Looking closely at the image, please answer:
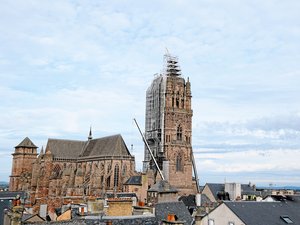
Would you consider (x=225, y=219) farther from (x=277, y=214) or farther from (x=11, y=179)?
(x=11, y=179)

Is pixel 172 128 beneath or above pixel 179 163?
above

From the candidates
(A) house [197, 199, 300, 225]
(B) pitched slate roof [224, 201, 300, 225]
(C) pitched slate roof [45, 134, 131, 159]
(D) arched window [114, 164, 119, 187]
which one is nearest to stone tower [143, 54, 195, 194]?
(D) arched window [114, 164, 119, 187]

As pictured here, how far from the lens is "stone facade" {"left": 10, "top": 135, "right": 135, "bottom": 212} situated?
73625mm

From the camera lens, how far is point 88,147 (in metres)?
86.8

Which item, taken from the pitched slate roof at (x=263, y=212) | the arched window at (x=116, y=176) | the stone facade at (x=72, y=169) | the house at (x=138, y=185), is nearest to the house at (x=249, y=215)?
the pitched slate roof at (x=263, y=212)

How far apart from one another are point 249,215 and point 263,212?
1.60m

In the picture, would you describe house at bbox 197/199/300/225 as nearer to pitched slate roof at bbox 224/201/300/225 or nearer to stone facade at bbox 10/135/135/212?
pitched slate roof at bbox 224/201/300/225

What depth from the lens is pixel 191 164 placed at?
79.2 m

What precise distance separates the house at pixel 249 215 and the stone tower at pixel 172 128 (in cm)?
4744

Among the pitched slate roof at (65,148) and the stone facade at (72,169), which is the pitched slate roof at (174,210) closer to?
the stone facade at (72,169)

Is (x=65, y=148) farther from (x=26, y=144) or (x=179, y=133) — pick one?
(x=179, y=133)

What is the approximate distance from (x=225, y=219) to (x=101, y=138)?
61080 millimetres

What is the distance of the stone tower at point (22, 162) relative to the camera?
3445 inches

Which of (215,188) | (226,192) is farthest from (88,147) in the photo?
(226,192)
